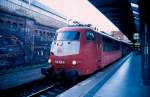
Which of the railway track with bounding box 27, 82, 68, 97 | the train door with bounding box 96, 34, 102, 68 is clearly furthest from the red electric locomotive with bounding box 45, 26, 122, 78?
the railway track with bounding box 27, 82, 68, 97

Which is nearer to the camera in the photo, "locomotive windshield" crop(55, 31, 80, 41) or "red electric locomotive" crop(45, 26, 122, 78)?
"red electric locomotive" crop(45, 26, 122, 78)

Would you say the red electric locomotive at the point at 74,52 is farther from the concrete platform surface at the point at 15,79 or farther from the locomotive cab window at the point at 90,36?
the concrete platform surface at the point at 15,79

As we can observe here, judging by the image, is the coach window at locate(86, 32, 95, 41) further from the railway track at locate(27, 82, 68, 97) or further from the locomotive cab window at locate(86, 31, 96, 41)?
the railway track at locate(27, 82, 68, 97)

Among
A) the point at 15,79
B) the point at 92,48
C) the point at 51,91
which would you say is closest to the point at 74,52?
the point at 92,48

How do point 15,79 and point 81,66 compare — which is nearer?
point 81,66

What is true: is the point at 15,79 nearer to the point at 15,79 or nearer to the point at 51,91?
the point at 15,79

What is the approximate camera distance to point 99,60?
13320 millimetres

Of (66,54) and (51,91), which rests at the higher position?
(66,54)

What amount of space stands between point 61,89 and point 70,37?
9.16ft

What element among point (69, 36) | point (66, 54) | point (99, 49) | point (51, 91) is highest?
point (69, 36)

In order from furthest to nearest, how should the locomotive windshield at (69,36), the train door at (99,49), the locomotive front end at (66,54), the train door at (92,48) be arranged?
the train door at (99,49)
the train door at (92,48)
the locomotive windshield at (69,36)
the locomotive front end at (66,54)

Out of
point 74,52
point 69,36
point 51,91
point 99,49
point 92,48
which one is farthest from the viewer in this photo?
point 99,49

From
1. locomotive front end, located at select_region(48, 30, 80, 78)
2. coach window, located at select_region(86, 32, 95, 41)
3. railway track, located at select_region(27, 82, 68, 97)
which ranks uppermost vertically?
coach window, located at select_region(86, 32, 95, 41)

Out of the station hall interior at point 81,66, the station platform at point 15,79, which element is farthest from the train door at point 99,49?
the station platform at point 15,79
